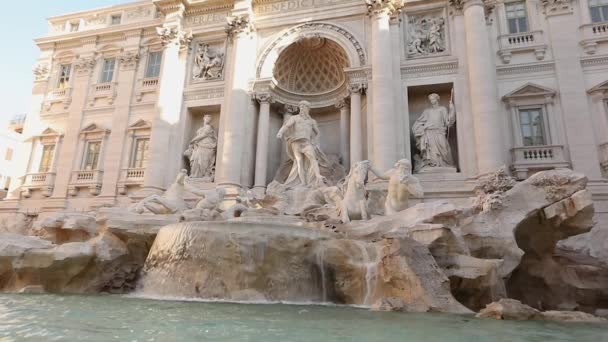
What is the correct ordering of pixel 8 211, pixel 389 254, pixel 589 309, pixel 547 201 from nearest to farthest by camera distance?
pixel 389 254 < pixel 547 201 < pixel 589 309 < pixel 8 211

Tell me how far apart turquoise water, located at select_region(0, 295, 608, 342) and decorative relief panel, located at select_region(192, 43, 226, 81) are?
13140mm

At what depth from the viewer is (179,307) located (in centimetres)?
523

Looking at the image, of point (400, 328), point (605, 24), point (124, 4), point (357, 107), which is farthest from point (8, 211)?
point (605, 24)

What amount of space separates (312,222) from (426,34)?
975 cm

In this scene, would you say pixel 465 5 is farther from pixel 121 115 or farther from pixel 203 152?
pixel 121 115

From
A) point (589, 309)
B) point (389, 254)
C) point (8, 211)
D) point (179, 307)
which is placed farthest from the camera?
point (8, 211)

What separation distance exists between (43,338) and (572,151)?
14.2 metres

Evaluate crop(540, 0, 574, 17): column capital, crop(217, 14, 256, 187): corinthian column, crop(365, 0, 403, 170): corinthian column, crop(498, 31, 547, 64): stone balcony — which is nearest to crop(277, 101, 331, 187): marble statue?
crop(365, 0, 403, 170): corinthian column

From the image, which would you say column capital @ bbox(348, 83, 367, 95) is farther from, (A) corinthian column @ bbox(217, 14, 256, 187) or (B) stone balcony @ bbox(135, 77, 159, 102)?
(B) stone balcony @ bbox(135, 77, 159, 102)

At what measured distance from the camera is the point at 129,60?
18.5 metres

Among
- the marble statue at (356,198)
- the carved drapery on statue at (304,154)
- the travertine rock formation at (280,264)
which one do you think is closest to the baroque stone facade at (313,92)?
the carved drapery on statue at (304,154)

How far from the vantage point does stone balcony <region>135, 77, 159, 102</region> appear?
17.6 meters

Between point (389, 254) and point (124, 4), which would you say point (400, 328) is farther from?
point (124, 4)

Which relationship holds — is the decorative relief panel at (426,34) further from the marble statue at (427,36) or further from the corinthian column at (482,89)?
the corinthian column at (482,89)
